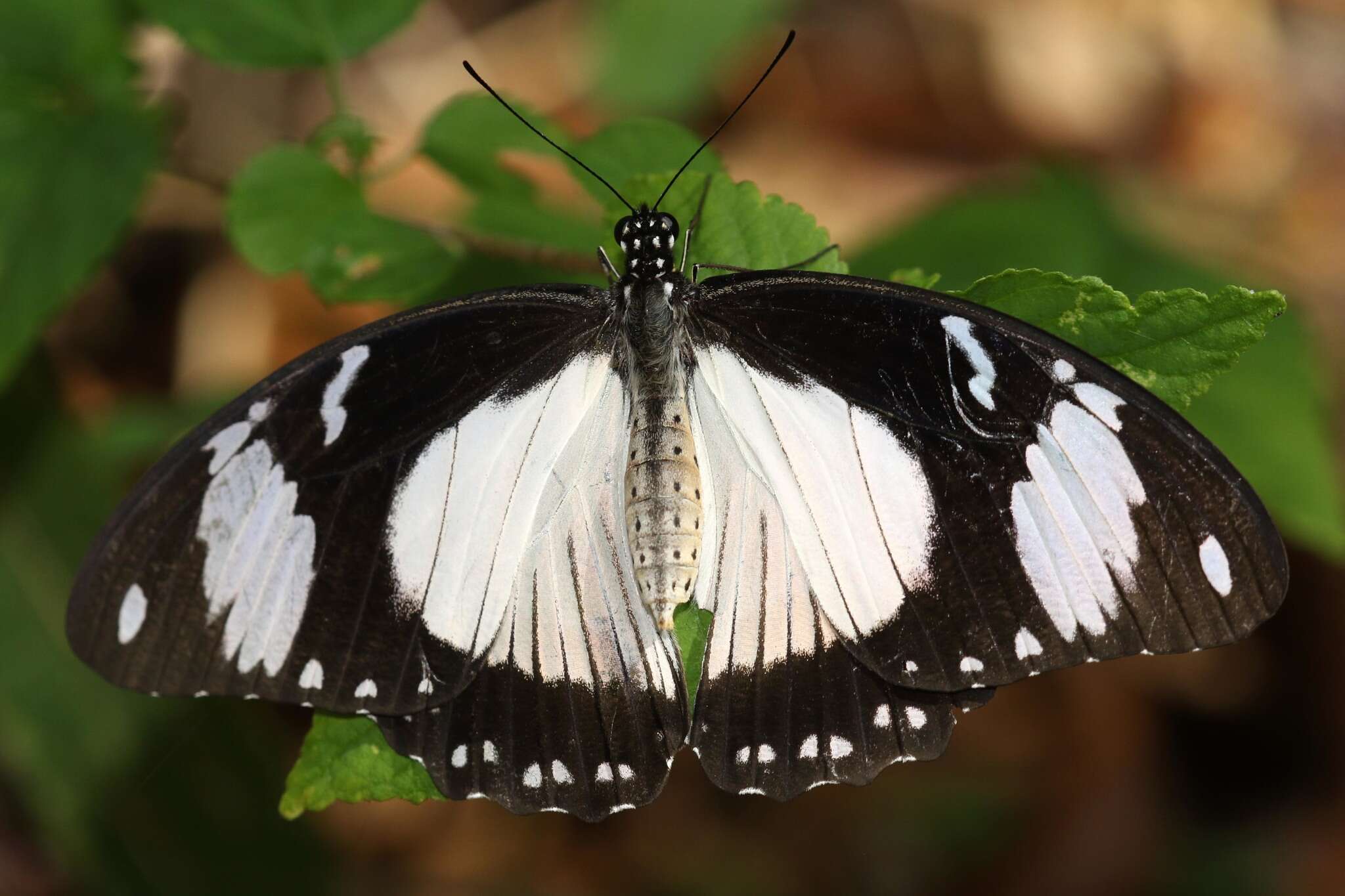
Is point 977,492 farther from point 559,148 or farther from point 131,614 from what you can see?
point 131,614

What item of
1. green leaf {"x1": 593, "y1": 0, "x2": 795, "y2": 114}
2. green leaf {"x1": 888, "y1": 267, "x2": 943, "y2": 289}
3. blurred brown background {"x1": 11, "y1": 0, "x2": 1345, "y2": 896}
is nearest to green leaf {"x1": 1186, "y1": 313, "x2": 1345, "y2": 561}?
blurred brown background {"x1": 11, "y1": 0, "x2": 1345, "y2": 896}

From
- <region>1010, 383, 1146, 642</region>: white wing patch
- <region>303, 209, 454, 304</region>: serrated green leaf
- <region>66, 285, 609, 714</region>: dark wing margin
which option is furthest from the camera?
<region>303, 209, 454, 304</region>: serrated green leaf

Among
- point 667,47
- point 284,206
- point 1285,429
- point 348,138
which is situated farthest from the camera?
point 667,47

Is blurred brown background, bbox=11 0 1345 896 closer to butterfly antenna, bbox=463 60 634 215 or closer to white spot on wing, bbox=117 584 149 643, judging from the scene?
butterfly antenna, bbox=463 60 634 215

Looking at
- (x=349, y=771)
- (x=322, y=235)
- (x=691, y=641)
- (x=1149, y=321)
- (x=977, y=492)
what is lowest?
(x=349, y=771)

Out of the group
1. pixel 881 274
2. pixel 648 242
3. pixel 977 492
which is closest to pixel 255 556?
pixel 648 242

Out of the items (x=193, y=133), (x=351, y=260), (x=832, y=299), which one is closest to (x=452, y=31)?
(x=193, y=133)

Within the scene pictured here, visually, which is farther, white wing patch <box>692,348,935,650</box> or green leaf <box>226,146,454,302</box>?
green leaf <box>226,146,454,302</box>

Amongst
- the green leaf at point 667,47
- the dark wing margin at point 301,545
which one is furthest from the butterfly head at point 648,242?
the green leaf at point 667,47
